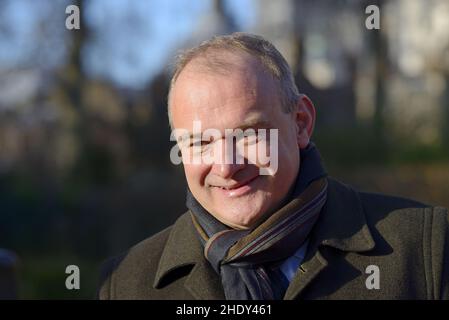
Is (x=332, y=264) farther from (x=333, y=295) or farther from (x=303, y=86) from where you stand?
(x=303, y=86)

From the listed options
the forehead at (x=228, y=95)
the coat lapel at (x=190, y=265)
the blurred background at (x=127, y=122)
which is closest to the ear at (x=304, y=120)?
the forehead at (x=228, y=95)

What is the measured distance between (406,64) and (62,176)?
6160 mm

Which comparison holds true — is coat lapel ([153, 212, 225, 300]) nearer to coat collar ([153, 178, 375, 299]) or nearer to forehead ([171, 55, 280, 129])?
coat collar ([153, 178, 375, 299])

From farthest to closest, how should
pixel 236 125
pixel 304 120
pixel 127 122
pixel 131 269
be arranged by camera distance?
pixel 127 122 → pixel 131 269 → pixel 304 120 → pixel 236 125

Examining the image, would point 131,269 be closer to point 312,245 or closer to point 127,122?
point 312,245

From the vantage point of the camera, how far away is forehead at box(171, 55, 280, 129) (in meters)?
2.37

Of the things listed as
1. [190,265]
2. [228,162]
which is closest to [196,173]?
[228,162]

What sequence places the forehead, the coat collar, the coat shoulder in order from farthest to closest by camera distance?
the coat shoulder, the coat collar, the forehead

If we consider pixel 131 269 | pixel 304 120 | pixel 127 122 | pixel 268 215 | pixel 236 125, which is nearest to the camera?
pixel 236 125

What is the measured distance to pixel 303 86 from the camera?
8320 mm

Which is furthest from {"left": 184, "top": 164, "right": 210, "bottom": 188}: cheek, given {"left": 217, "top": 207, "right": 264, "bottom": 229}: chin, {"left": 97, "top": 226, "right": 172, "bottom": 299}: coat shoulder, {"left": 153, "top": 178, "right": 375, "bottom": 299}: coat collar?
{"left": 97, "top": 226, "right": 172, "bottom": 299}: coat shoulder

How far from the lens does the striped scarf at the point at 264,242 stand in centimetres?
243

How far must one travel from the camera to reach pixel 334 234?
256cm

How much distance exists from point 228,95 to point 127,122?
1018cm
